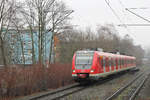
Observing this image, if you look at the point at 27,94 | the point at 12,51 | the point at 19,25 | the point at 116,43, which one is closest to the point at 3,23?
the point at 19,25

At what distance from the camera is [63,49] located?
33.0 m

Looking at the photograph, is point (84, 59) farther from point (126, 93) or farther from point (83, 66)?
point (126, 93)

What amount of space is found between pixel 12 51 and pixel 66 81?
7.37 metres

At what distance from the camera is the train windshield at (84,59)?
1820 cm

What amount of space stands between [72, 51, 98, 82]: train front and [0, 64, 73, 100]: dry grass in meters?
1.45

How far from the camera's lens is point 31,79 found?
14656mm

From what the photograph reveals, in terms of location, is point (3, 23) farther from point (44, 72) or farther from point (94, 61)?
point (94, 61)

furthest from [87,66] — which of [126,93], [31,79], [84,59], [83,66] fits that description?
[31,79]

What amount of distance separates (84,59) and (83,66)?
660mm

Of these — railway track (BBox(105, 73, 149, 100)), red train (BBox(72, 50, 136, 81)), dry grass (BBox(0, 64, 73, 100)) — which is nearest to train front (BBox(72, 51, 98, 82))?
red train (BBox(72, 50, 136, 81))

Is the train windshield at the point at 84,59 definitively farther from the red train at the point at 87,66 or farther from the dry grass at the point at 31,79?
the dry grass at the point at 31,79

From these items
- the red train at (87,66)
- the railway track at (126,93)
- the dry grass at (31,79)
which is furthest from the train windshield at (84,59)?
the railway track at (126,93)

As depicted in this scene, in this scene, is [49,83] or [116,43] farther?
[116,43]

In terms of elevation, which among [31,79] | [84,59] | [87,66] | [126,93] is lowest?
[126,93]
